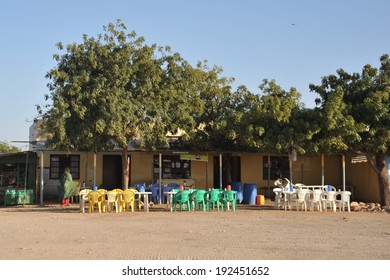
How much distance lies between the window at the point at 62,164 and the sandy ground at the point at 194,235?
651 centimetres

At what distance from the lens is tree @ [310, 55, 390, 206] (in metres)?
16.9

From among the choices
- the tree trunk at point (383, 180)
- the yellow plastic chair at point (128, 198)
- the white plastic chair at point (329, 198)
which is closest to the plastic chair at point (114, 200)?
the yellow plastic chair at point (128, 198)

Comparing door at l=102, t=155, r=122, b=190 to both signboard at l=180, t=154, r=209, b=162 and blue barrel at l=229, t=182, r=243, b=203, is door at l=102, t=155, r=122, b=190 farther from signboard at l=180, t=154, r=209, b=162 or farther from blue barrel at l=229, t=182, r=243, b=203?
blue barrel at l=229, t=182, r=243, b=203

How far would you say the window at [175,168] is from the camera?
941 inches

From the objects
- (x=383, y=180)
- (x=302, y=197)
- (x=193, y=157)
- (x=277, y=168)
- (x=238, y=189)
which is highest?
(x=193, y=157)

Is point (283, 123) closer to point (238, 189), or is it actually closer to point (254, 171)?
point (238, 189)

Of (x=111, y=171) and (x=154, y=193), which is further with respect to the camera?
(x=111, y=171)

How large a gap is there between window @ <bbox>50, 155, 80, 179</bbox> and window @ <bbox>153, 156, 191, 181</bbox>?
3582 mm

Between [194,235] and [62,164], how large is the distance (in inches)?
540

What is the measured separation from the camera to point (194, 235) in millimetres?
11297

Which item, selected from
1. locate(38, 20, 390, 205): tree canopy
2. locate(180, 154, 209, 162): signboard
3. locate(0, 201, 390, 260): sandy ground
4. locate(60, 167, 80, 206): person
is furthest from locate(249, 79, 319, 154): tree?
locate(60, 167, 80, 206): person

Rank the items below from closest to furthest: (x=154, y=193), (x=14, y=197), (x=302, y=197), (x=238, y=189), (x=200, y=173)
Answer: (x=302, y=197) < (x=14, y=197) < (x=154, y=193) < (x=238, y=189) < (x=200, y=173)

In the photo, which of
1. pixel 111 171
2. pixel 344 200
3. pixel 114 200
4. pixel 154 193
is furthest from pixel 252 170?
pixel 114 200

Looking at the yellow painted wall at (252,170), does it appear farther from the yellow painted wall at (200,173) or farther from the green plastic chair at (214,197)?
the green plastic chair at (214,197)
